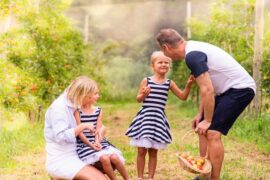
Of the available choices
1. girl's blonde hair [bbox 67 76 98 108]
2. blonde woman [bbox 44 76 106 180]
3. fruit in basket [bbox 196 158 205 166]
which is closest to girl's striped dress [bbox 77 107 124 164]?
blonde woman [bbox 44 76 106 180]

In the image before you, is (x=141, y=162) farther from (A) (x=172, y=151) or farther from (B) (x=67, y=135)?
(A) (x=172, y=151)

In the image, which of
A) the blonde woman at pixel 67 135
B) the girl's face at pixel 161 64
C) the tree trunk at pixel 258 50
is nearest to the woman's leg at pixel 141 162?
the girl's face at pixel 161 64

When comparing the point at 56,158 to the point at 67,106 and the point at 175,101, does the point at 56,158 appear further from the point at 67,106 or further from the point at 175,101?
the point at 175,101

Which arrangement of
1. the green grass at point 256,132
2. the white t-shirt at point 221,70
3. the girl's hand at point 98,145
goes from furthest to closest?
the green grass at point 256,132 → the white t-shirt at point 221,70 → the girl's hand at point 98,145

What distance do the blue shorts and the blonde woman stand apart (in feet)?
4.03

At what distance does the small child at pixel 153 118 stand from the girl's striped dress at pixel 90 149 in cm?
92

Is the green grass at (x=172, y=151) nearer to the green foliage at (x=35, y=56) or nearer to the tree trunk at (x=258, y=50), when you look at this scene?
the tree trunk at (x=258, y=50)

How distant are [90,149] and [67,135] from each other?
0.39m

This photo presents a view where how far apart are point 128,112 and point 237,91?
10.3 meters

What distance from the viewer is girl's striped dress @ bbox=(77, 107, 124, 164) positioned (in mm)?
4828

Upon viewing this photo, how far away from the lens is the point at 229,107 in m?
5.10

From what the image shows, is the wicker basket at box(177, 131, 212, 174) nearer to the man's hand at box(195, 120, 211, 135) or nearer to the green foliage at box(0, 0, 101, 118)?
the man's hand at box(195, 120, 211, 135)

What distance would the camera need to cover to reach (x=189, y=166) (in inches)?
195

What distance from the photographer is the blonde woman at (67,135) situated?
180 inches
